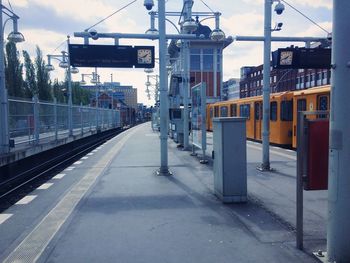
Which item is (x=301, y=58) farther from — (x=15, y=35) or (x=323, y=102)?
(x=15, y=35)

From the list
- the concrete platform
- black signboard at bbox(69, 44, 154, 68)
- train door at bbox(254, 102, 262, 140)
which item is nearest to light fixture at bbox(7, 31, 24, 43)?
black signboard at bbox(69, 44, 154, 68)

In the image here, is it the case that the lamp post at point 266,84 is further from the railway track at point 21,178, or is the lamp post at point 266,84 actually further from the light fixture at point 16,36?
the light fixture at point 16,36

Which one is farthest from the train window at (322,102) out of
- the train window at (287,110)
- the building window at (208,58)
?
the building window at (208,58)

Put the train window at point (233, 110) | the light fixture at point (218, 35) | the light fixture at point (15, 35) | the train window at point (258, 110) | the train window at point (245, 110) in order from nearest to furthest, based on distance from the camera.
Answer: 1. the light fixture at point (218, 35)
2. the light fixture at point (15, 35)
3. the train window at point (258, 110)
4. the train window at point (245, 110)
5. the train window at point (233, 110)

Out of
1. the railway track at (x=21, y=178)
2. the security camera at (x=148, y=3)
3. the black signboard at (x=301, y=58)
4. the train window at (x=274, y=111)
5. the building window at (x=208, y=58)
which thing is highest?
the building window at (x=208, y=58)

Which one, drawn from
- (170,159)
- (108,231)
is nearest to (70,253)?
(108,231)

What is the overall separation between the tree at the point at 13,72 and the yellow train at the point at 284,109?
83.9ft

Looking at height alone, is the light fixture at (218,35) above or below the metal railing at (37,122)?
above

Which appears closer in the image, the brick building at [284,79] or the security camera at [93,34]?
the security camera at [93,34]

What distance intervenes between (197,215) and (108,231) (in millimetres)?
1471

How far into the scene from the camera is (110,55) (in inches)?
392

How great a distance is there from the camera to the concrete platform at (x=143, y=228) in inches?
168

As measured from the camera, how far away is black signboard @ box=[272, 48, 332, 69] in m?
9.68

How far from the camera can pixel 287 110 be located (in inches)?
640
